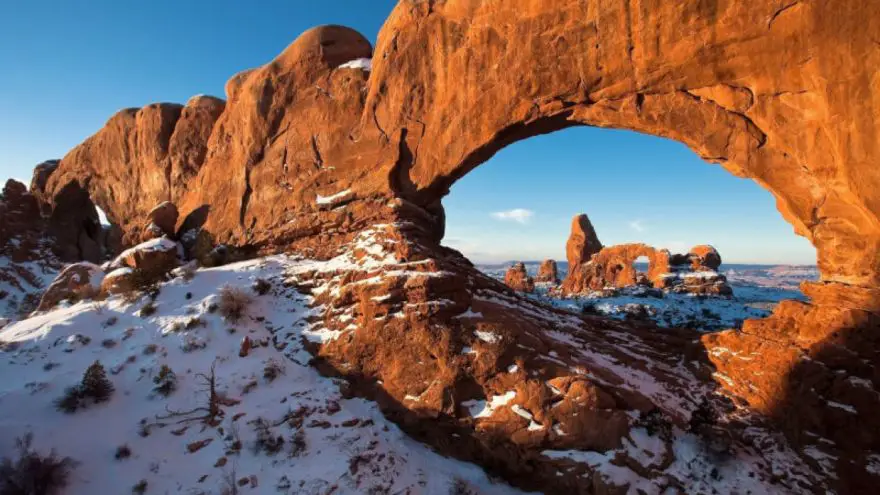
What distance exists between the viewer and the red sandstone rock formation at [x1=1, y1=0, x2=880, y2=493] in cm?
898

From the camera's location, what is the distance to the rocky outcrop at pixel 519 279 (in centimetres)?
5119

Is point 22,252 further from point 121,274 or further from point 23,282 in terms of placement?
point 121,274

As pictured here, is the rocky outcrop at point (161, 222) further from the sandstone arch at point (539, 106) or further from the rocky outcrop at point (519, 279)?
the rocky outcrop at point (519, 279)

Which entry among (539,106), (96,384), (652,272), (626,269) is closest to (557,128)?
(539,106)

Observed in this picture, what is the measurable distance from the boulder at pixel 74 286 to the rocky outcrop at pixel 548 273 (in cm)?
5845

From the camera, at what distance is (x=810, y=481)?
8.32 metres

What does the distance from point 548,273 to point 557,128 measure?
189ft

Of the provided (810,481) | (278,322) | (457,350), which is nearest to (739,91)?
(810,481)

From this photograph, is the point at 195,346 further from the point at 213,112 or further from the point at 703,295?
the point at 703,295

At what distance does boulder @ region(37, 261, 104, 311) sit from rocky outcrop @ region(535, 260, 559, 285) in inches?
2301

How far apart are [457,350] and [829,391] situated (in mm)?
8409

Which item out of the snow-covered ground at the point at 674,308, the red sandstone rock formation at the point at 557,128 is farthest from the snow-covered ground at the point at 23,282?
the snow-covered ground at the point at 674,308

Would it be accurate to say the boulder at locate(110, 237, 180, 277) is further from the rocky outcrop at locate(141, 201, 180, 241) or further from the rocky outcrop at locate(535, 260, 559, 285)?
the rocky outcrop at locate(535, 260, 559, 285)

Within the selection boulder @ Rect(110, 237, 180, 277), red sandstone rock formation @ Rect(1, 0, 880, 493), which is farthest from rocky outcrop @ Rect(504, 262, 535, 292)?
boulder @ Rect(110, 237, 180, 277)
